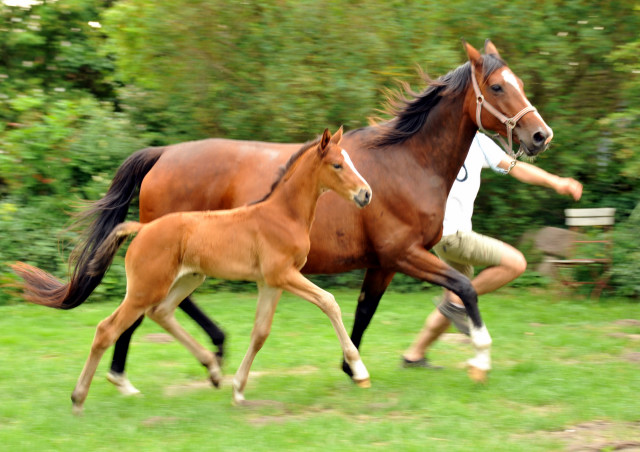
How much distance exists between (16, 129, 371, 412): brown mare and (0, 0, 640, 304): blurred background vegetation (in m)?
4.06

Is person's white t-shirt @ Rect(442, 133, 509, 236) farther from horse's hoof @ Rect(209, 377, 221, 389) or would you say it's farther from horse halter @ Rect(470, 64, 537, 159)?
horse's hoof @ Rect(209, 377, 221, 389)

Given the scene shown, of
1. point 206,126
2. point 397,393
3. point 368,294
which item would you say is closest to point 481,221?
point 206,126

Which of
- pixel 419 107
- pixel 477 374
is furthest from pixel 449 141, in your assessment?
pixel 477 374

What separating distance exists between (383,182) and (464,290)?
934 mm

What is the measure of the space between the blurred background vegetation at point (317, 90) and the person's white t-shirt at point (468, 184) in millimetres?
3083

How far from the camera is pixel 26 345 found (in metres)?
6.91

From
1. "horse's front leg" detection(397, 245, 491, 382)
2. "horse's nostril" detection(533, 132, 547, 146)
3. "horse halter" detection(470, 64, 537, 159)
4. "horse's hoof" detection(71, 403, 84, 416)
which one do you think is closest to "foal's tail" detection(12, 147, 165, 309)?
"horse's hoof" detection(71, 403, 84, 416)

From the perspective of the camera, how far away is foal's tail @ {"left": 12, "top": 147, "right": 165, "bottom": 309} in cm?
548

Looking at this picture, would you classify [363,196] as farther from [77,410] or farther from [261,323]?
[77,410]

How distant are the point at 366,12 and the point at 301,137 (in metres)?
1.57

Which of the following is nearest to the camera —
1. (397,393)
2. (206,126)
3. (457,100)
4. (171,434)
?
(171,434)

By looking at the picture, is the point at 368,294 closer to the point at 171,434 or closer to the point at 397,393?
the point at 397,393

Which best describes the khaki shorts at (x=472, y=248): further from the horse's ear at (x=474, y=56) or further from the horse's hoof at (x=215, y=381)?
the horse's hoof at (x=215, y=381)

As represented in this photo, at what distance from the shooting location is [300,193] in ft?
16.7
